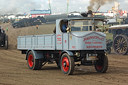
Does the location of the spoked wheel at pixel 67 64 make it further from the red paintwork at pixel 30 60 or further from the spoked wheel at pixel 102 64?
the red paintwork at pixel 30 60

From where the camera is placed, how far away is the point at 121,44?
18.8 m

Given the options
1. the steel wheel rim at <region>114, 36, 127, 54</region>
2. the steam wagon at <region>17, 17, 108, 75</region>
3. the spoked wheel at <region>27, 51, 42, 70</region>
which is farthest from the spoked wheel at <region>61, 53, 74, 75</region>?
the steel wheel rim at <region>114, 36, 127, 54</region>

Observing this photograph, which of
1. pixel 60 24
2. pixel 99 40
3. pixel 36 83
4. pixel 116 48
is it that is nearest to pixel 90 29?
pixel 99 40

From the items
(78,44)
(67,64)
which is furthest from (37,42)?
(78,44)

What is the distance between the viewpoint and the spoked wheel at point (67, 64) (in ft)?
31.3

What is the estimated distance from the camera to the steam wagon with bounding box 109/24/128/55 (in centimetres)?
1847

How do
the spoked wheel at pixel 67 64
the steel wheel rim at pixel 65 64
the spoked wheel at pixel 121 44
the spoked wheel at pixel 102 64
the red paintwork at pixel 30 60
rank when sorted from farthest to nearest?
the spoked wheel at pixel 121 44 → the red paintwork at pixel 30 60 → the spoked wheel at pixel 102 64 → the steel wheel rim at pixel 65 64 → the spoked wheel at pixel 67 64

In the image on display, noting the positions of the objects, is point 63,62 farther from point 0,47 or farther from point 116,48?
point 0,47

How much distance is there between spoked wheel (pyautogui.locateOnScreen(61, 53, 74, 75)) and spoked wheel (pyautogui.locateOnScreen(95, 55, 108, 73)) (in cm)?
145

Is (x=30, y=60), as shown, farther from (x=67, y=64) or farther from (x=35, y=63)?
(x=67, y=64)

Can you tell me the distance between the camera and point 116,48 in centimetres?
1933

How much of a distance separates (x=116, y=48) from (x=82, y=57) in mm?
9978

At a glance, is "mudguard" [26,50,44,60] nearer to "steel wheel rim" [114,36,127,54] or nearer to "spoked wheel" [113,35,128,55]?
"spoked wheel" [113,35,128,55]

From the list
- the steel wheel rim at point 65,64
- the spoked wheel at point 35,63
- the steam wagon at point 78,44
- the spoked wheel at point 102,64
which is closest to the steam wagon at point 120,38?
the spoked wheel at point 102,64
